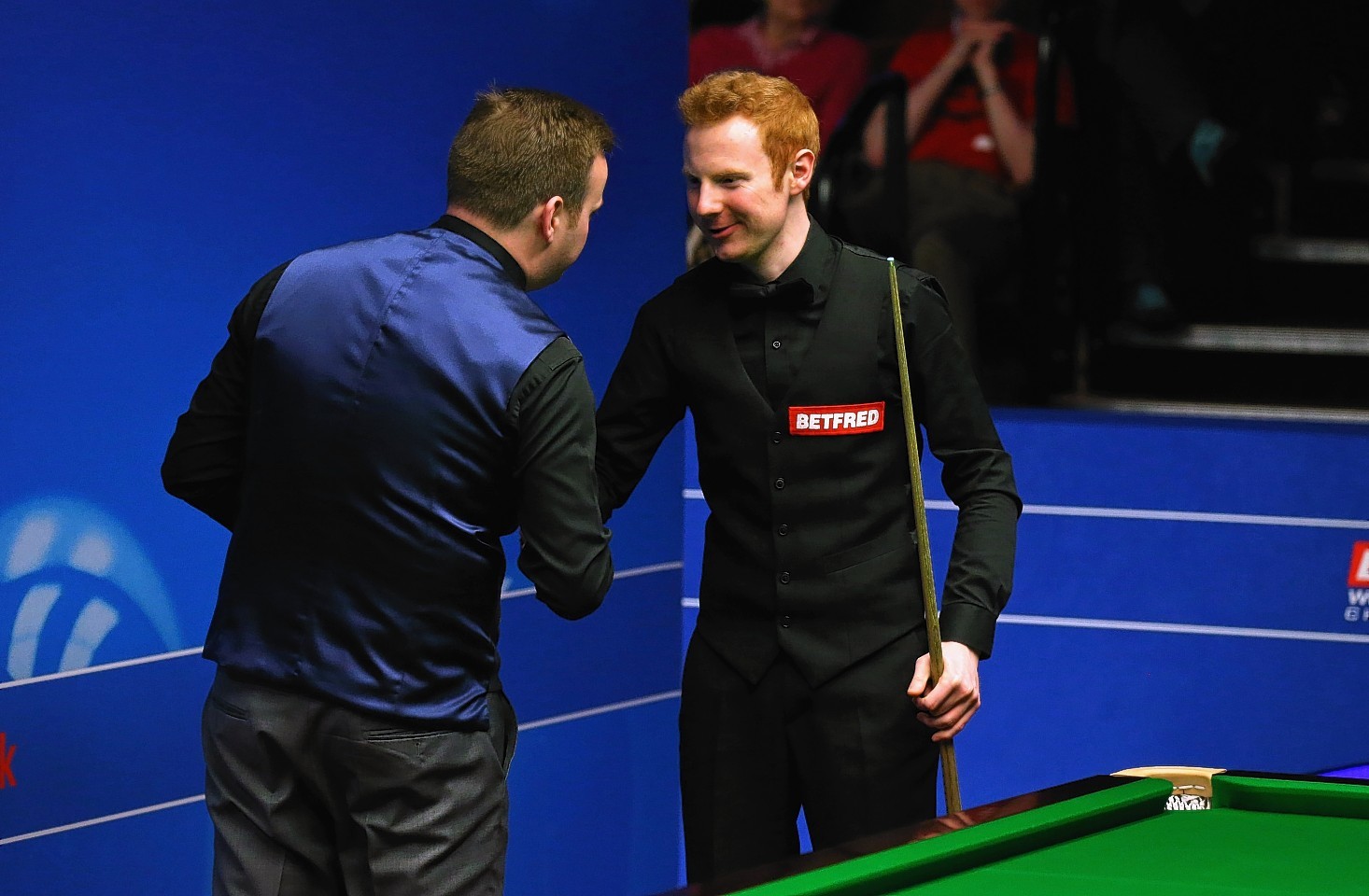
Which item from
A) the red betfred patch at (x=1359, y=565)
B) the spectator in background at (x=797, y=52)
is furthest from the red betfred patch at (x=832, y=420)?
the red betfred patch at (x=1359, y=565)

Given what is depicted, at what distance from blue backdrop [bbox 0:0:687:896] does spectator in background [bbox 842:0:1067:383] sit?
899mm

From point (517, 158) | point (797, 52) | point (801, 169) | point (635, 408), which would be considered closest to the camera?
point (517, 158)

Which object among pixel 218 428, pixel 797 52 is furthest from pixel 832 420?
pixel 797 52

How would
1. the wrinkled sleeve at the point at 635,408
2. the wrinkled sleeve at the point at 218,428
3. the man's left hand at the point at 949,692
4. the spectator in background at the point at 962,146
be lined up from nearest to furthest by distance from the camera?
the wrinkled sleeve at the point at 218,428 → the man's left hand at the point at 949,692 → the wrinkled sleeve at the point at 635,408 → the spectator in background at the point at 962,146

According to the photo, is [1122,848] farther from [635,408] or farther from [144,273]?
[144,273]

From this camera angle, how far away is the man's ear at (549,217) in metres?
2.40

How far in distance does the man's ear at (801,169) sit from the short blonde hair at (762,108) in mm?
11

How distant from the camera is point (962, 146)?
4.38 meters

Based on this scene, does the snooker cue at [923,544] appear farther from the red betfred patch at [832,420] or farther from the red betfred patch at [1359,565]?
the red betfred patch at [1359,565]

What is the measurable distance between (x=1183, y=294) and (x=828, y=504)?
3.38 meters

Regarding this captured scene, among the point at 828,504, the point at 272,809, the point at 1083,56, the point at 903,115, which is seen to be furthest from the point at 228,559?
the point at 1083,56

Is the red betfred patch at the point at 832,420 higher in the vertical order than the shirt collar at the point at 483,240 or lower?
lower

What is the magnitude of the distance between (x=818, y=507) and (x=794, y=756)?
0.40m

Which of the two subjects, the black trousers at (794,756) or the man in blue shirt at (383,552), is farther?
the black trousers at (794,756)
